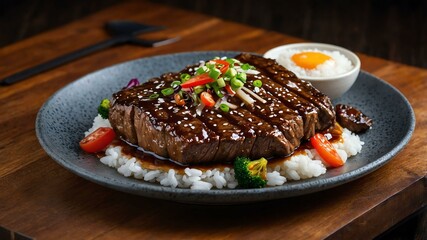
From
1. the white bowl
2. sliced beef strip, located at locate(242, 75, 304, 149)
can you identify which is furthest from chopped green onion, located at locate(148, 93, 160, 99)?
the white bowl

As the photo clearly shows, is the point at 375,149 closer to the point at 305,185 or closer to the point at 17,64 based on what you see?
the point at 305,185

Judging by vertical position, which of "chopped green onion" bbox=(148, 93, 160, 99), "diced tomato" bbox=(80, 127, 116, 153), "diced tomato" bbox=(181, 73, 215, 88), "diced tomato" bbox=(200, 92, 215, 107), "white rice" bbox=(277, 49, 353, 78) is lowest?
"diced tomato" bbox=(80, 127, 116, 153)

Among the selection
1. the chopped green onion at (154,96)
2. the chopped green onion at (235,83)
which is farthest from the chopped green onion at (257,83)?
the chopped green onion at (154,96)

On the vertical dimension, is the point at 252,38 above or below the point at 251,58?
below

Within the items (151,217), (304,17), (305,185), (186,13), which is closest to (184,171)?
(151,217)

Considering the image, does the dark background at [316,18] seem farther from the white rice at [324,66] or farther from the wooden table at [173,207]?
the wooden table at [173,207]

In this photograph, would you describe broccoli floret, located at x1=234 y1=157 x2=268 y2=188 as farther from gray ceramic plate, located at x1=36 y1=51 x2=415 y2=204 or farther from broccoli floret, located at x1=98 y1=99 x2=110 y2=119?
broccoli floret, located at x1=98 y1=99 x2=110 y2=119

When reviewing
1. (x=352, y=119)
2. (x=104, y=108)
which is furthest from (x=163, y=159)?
(x=352, y=119)
